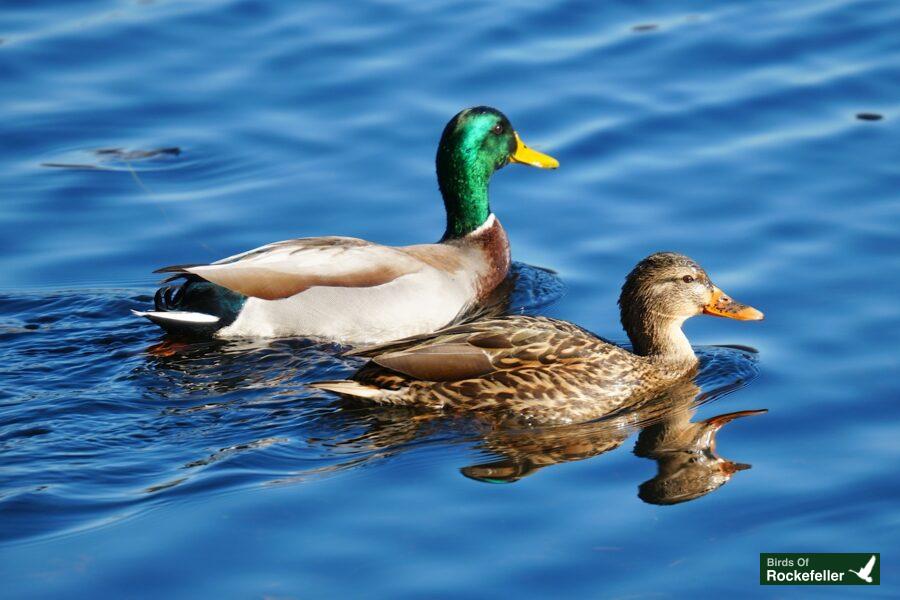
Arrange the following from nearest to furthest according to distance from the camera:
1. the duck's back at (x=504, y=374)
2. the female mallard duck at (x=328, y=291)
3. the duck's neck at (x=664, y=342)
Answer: the duck's back at (x=504, y=374), the duck's neck at (x=664, y=342), the female mallard duck at (x=328, y=291)

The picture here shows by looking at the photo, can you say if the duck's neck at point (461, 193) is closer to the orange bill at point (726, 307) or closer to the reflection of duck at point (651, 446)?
the orange bill at point (726, 307)

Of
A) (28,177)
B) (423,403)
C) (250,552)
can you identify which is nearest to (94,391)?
(423,403)

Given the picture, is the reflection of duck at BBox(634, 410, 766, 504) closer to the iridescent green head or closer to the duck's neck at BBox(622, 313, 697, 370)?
the duck's neck at BBox(622, 313, 697, 370)

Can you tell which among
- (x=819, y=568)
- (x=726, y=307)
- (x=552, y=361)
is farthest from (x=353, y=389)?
(x=819, y=568)

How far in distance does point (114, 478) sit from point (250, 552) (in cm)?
→ 115

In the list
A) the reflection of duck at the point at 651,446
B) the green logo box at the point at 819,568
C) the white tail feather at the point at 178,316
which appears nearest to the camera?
the green logo box at the point at 819,568

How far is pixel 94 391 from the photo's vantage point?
8.40 m

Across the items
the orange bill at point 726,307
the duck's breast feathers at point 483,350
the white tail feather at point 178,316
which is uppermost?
the white tail feather at point 178,316

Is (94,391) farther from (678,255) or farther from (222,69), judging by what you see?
(222,69)

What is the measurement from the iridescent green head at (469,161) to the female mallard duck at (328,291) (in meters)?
0.44

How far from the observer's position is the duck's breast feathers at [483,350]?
26.6 ft

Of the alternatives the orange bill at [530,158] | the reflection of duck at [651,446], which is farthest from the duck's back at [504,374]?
the orange bill at [530,158]

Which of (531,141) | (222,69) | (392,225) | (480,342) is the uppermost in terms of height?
(222,69)

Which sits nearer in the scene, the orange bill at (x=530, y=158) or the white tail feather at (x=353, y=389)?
the white tail feather at (x=353, y=389)
